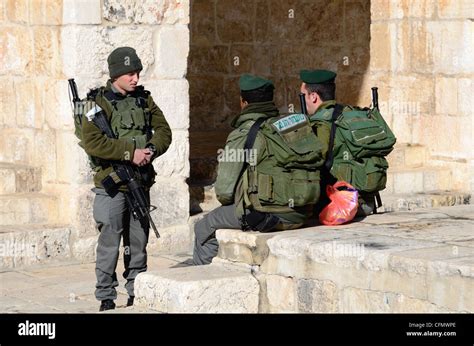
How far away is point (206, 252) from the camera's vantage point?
797cm

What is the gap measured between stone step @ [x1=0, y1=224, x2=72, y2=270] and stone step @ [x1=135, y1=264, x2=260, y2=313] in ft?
6.80

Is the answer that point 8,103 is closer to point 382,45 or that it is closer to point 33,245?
point 33,245

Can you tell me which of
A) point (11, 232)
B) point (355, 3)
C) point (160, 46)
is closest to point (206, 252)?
point (11, 232)

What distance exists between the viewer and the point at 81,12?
943 cm

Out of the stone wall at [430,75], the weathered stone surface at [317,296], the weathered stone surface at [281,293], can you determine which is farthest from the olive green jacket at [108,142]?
the stone wall at [430,75]

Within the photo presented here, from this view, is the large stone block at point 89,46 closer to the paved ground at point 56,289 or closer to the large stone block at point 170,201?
the large stone block at point 170,201

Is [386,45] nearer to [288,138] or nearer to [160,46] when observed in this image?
[160,46]

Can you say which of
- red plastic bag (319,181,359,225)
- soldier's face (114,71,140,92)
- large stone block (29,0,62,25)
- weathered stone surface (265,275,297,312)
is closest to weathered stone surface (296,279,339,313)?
weathered stone surface (265,275,297,312)

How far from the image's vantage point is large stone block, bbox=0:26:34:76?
9969 mm

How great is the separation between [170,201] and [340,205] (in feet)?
8.46

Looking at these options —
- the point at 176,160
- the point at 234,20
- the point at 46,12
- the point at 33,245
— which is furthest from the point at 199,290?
the point at 234,20

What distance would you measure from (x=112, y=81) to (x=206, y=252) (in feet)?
4.02

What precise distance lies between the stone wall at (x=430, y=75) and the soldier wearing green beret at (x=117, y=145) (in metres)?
4.49

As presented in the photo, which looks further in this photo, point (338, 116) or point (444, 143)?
point (444, 143)
